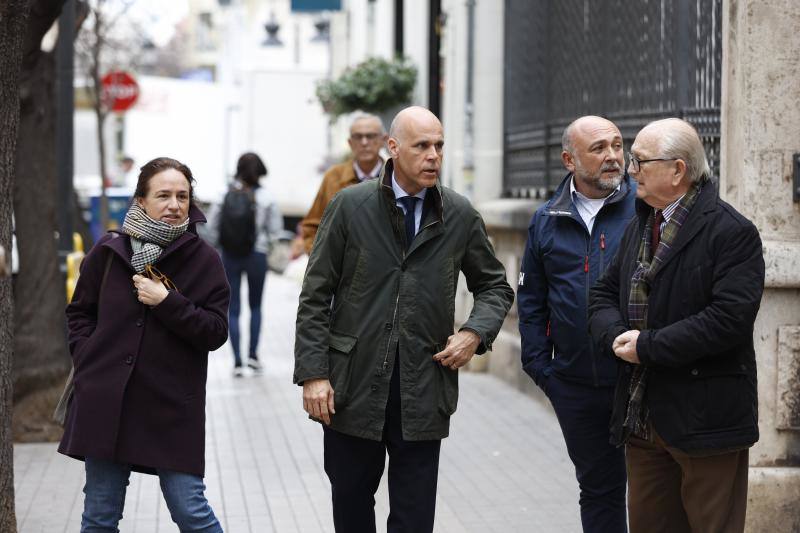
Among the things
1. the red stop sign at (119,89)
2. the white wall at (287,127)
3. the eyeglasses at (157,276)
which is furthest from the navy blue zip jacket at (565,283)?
the white wall at (287,127)

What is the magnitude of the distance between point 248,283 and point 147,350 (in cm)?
732

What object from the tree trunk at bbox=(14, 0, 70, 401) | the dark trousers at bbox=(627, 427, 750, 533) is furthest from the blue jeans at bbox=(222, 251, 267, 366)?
the dark trousers at bbox=(627, 427, 750, 533)

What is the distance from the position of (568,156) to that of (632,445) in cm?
125

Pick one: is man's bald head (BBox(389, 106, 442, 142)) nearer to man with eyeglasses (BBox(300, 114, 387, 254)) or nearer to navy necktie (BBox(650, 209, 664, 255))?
navy necktie (BBox(650, 209, 664, 255))

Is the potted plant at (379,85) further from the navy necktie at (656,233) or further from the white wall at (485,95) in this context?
the navy necktie at (656,233)

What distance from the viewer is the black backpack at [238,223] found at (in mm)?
12117

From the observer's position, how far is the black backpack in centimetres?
1212

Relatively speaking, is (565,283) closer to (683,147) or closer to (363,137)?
(683,147)

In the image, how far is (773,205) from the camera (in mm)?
6406

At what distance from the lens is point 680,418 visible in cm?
457

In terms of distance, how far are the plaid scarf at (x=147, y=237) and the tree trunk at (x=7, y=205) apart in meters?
0.98

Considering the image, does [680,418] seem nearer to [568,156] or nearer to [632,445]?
[632,445]

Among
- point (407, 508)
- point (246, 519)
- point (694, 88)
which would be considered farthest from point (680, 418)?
point (694, 88)

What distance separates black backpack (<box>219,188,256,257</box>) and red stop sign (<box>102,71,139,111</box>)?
31.8 feet
